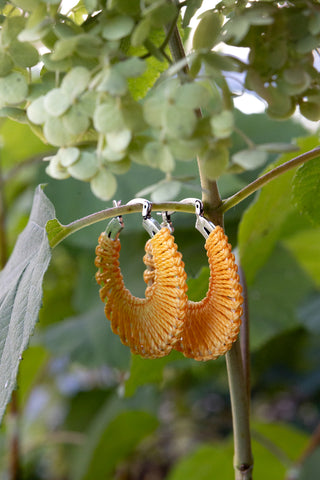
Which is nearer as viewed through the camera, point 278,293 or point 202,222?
point 202,222

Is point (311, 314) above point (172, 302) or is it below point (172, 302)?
below

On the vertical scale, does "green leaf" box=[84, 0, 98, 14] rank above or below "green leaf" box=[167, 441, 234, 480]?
above

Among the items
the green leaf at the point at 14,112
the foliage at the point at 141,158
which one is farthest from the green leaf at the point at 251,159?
the green leaf at the point at 14,112

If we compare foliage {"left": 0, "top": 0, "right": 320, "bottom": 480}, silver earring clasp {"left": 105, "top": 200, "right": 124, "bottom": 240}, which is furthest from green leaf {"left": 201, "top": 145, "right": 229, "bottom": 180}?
silver earring clasp {"left": 105, "top": 200, "right": 124, "bottom": 240}

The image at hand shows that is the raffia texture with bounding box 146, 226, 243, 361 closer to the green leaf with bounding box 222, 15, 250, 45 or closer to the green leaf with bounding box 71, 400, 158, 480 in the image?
the green leaf with bounding box 222, 15, 250, 45

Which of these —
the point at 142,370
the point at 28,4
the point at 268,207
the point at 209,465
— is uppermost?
the point at 28,4

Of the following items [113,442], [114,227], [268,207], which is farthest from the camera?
[113,442]

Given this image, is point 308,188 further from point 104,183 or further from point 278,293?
point 278,293

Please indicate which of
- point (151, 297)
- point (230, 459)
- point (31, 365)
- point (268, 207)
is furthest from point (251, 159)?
point (31, 365)
